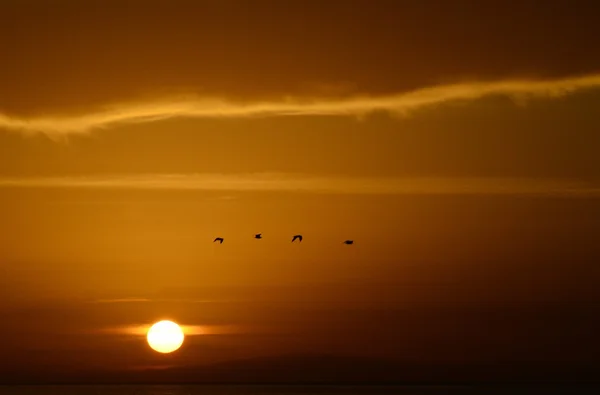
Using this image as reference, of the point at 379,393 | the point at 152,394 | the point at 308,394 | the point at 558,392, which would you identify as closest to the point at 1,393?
the point at 152,394

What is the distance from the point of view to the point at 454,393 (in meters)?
169

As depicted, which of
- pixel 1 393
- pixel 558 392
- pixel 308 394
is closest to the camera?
pixel 308 394

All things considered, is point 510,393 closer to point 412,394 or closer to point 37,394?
point 412,394

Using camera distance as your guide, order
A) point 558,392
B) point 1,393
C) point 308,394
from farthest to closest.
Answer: point 1,393 < point 558,392 < point 308,394

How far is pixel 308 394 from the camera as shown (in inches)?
5969

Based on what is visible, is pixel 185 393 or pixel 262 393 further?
pixel 185 393

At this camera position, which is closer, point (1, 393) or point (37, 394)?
point (37, 394)

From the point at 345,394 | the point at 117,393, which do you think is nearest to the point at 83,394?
the point at 117,393

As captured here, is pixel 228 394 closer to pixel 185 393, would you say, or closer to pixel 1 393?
pixel 185 393

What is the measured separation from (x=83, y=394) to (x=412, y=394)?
150425 mm

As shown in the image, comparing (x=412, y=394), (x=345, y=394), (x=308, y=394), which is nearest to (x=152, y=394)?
(x=308, y=394)

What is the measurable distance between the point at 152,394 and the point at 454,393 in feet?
458

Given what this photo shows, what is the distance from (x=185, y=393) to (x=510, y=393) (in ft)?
485

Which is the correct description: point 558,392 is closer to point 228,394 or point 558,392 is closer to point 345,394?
point 345,394
